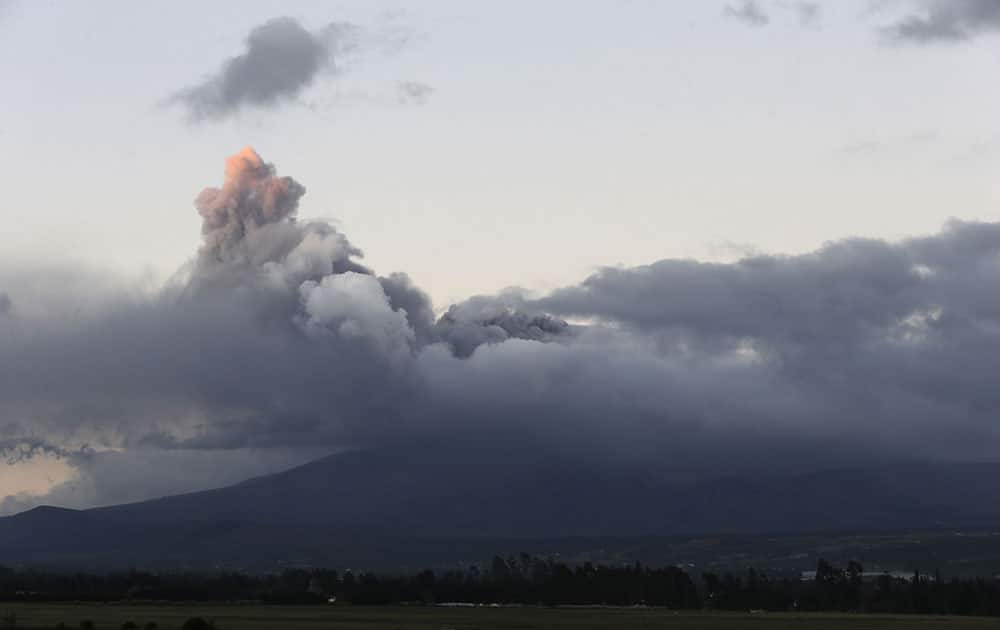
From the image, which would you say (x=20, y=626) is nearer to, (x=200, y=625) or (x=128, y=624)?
(x=128, y=624)

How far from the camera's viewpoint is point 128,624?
652 ft

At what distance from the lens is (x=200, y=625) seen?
189375mm

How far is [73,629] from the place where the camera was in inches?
7628

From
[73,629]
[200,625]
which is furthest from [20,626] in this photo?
[200,625]

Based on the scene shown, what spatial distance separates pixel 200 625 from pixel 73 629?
55.4 ft

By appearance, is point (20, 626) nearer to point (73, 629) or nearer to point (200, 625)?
point (73, 629)

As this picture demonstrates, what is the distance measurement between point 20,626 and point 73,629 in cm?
960

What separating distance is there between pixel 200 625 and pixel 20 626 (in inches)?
1031

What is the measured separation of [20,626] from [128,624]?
13.6 metres

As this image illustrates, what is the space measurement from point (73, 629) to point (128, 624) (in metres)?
7.39

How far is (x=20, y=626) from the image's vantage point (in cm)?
19900
